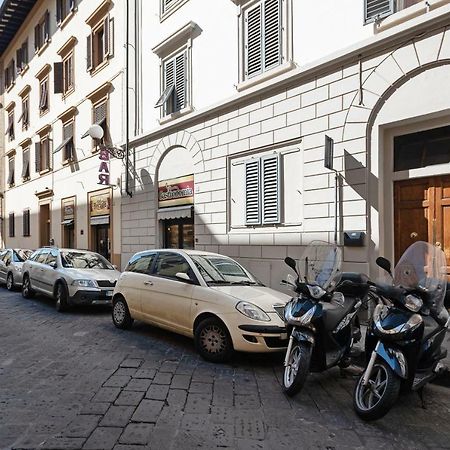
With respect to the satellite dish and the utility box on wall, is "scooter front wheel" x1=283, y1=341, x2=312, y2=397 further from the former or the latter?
the satellite dish

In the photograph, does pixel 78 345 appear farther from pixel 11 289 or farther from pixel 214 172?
pixel 11 289

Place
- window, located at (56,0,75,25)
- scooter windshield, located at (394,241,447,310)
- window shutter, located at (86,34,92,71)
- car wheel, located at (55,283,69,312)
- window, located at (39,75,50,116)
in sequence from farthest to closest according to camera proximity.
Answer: window, located at (39,75,50,116)
window, located at (56,0,75,25)
window shutter, located at (86,34,92,71)
car wheel, located at (55,283,69,312)
scooter windshield, located at (394,241,447,310)

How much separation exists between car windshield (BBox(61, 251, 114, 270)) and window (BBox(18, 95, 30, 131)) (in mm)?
17275

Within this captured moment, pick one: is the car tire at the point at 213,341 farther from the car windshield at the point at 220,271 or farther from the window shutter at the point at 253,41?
the window shutter at the point at 253,41

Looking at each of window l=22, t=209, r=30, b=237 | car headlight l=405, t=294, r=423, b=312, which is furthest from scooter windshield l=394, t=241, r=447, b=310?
window l=22, t=209, r=30, b=237

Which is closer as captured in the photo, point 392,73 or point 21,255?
point 392,73

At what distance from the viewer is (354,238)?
7.89 meters

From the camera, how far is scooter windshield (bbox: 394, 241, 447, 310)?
3986mm

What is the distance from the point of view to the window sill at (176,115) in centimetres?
1227

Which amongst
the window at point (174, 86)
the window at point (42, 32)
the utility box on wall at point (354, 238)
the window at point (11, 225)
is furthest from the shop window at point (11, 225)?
the utility box on wall at point (354, 238)

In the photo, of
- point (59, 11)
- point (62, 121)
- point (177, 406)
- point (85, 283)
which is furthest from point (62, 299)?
point (59, 11)

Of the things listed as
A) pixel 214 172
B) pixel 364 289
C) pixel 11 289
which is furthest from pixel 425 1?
pixel 11 289

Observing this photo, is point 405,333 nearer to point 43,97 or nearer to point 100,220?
point 100,220

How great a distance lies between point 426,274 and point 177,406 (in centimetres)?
265
